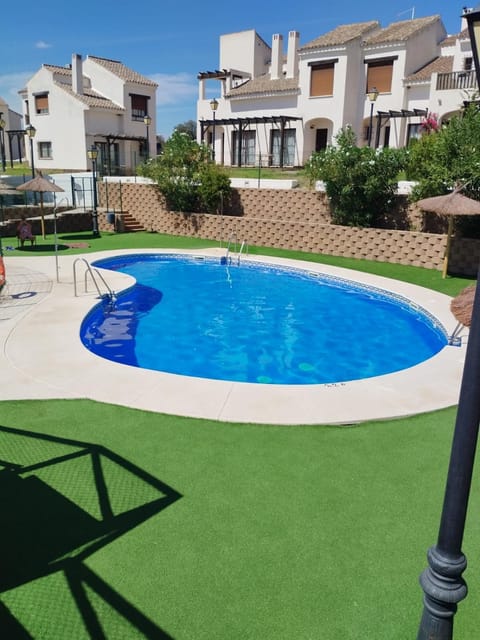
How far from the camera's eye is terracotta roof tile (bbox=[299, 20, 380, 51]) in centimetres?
3459

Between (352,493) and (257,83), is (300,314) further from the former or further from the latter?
(257,83)

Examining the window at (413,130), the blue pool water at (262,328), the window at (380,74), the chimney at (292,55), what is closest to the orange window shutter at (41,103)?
the chimney at (292,55)

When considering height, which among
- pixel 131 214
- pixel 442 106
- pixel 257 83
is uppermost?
pixel 257 83

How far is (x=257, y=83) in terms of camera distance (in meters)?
41.4

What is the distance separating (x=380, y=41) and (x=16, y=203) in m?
26.1

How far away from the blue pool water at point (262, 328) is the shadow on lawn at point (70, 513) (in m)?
4.56

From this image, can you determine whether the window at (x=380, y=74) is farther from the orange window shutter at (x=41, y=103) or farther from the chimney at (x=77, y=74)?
the orange window shutter at (x=41, y=103)

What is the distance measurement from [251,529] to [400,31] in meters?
39.2

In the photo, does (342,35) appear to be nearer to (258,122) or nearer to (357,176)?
(258,122)

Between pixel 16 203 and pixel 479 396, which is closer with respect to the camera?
pixel 479 396

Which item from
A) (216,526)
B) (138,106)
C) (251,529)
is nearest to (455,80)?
(138,106)

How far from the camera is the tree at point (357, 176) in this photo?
1983 cm

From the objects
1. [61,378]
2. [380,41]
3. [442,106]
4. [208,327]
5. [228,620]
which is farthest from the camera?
[380,41]

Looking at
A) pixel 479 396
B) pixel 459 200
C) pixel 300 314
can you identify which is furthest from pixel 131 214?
pixel 479 396
